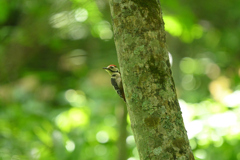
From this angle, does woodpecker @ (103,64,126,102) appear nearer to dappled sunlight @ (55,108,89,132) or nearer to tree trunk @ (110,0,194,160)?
dappled sunlight @ (55,108,89,132)

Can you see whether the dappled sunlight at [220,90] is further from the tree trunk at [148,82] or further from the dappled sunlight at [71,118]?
the tree trunk at [148,82]

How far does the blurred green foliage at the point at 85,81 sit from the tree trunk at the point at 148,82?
1.04 meters

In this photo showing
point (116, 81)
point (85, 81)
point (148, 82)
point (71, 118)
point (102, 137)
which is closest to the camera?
point (148, 82)

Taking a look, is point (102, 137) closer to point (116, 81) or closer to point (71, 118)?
point (71, 118)

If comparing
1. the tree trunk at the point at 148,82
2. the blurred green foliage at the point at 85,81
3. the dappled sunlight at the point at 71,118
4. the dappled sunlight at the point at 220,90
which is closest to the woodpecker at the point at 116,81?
the blurred green foliage at the point at 85,81

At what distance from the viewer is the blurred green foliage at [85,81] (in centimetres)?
292

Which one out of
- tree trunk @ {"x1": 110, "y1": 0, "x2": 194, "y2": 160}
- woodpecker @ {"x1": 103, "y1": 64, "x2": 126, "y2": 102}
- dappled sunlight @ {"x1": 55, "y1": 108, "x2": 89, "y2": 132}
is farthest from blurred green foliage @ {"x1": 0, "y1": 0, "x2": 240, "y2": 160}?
tree trunk @ {"x1": 110, "y1": 0, "x2": 194, "y2": 160}

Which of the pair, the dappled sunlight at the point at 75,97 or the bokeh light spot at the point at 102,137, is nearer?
the bokeh light spot at the point at 102,137

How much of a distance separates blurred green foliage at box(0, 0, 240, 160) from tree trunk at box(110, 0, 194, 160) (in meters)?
1.04

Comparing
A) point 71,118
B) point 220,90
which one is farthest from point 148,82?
point 220,90

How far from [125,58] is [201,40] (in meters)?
5.94

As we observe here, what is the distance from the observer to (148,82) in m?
1.65

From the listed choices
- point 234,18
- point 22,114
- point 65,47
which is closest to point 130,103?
point 22,114

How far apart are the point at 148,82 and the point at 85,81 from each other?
12.7 feet
